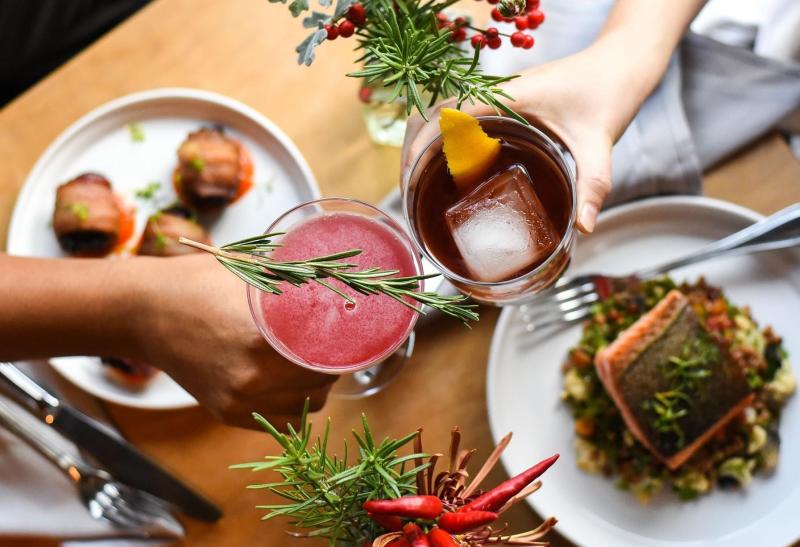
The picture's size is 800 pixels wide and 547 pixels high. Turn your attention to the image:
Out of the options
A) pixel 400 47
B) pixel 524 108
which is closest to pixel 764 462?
pixel 524 108

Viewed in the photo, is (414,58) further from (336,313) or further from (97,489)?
(97,489)

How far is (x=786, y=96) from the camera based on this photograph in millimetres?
1352

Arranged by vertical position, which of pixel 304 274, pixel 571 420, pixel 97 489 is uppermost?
pixel 304 274

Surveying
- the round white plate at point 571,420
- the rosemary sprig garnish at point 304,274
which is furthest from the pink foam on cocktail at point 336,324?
the round white plate at point 571,420

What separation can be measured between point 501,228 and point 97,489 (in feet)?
2.96

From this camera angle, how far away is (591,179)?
3.23ft

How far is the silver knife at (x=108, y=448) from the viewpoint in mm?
1314

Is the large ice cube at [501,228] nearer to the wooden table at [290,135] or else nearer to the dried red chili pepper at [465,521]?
the dried red chili pepper at [465,521]

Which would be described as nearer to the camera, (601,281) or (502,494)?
(502,494)

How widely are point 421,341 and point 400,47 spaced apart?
25.2 inches

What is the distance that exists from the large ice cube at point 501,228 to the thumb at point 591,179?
6 centimetres

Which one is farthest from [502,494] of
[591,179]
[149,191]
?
[149,191]

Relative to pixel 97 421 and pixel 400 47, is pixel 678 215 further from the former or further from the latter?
pixel 97 421

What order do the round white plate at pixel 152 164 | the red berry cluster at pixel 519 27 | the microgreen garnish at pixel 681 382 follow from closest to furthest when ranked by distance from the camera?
the red berry cluster at pixel 519 27 → the microgreen garnish at pixel 681 382 → the round white plate at pixel 152 164
